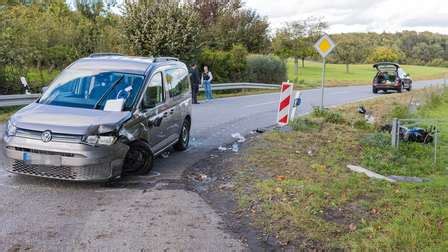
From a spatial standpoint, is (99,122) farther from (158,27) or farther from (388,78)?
(388,78)

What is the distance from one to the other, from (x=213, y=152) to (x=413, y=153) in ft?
15.4

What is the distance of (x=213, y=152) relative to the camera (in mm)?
10875

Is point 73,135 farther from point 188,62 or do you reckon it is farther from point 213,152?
point 188,62

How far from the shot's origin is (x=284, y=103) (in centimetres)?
1336

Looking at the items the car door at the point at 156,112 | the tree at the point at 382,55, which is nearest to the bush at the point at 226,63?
the car door at the point at 156,112

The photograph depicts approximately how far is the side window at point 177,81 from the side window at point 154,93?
472mm

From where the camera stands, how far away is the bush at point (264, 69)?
35.4 metres

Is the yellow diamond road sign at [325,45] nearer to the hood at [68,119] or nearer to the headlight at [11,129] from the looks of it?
the hood at [68,119]

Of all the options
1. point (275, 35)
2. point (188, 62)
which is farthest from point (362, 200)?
point (275, 35)

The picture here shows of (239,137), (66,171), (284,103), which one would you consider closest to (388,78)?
(284,103)

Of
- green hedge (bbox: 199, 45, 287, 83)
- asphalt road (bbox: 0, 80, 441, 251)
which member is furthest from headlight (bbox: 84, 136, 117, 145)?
green hedge (bbox: 199, 45, 287, 83)

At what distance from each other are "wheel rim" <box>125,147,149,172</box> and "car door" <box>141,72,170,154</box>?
0.34 meters

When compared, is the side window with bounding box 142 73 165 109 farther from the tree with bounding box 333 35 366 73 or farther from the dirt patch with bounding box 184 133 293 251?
the tree with bounding box 333 35 366 73

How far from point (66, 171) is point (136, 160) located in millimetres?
1407
